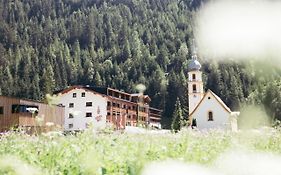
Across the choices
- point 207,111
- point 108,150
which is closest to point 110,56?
point 207,111

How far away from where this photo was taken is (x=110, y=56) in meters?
166

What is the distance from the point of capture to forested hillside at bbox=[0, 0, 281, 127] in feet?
414

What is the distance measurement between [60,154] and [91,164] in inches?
73.0

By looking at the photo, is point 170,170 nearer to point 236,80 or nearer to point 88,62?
point 236,80

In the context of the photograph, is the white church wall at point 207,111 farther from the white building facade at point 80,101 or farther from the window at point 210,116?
the white building facade at point 80,101

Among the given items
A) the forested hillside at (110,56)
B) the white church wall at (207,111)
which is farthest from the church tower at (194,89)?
the forested hillside at (110,56)

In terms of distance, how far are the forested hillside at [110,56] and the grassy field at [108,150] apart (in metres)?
99.5

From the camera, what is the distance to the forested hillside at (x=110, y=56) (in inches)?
4968

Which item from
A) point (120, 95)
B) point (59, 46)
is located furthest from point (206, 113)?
point (59, 46)

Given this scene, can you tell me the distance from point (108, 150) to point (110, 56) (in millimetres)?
161251

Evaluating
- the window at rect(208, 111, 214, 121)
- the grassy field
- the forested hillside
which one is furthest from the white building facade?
the grassy field

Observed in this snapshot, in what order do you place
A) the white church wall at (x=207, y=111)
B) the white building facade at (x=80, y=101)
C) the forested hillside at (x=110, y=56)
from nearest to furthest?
1. the white church wall at (x=207, y=111)
2. the white building facade at (x=80, y=101)
3. the forested hillside at (x=110, y=56)

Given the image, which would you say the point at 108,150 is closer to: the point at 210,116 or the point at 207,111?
the point at 207,111

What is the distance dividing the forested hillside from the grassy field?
3916 inches
